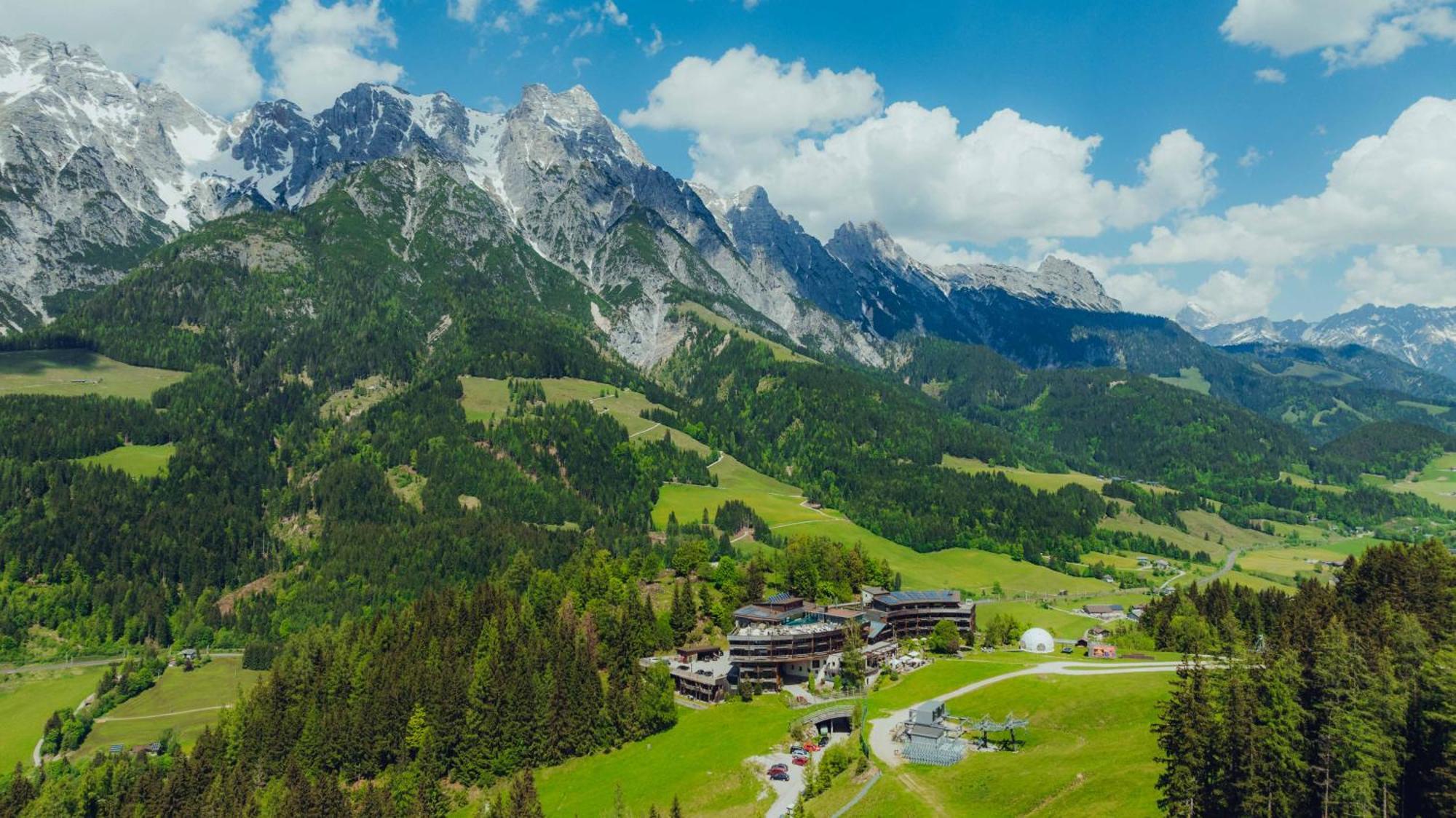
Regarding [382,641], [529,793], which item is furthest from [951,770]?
[382,641]

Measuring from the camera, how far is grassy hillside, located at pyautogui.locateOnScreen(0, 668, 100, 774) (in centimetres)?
14938

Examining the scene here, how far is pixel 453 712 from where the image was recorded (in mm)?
123188

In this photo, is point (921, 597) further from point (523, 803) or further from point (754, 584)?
point (523, 803)

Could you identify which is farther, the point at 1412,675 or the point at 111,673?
the point at 111,673

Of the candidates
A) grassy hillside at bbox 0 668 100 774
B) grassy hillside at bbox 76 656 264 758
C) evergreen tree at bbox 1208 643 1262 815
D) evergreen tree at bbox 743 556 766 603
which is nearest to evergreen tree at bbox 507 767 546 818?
evergreen tree at bbox 1208 643 1262 815

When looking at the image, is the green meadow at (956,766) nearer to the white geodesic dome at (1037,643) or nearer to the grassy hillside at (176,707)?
the white geodesic dome at (1037,643)

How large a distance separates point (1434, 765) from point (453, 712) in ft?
358

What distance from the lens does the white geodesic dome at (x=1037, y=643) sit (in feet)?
458

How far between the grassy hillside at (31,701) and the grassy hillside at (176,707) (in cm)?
905

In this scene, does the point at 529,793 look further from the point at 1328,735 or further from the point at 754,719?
the point at 1328,735

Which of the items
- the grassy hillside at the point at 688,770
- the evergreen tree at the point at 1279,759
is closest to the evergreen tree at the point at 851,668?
the grassy hillside at the point at 688,770

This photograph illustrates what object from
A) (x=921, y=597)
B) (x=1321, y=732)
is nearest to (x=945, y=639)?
(x=921, y=597)

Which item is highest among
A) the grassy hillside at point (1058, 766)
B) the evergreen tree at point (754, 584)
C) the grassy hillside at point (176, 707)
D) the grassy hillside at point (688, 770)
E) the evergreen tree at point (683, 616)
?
the evergreen tree at point (754, 584)

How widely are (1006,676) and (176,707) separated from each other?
500ft
